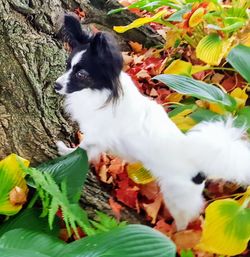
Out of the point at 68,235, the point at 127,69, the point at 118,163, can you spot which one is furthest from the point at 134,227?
the point at 127,69

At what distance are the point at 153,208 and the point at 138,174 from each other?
139 mm

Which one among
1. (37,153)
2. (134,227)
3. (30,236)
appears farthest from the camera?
(37,153)

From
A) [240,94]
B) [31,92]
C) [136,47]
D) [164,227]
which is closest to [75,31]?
[31,92]

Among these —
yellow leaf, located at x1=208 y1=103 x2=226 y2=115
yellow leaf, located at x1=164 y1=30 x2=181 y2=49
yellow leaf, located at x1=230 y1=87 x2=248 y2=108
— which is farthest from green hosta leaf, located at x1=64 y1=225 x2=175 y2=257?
yellow leaf, located at x1=164 y1=30 x2=181 y2=49

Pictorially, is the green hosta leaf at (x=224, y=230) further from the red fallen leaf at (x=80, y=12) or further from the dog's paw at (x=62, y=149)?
the red fallen leaf at (x=80, y=12)

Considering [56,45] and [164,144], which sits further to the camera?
[56,45]

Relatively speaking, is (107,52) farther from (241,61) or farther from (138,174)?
(241,61)

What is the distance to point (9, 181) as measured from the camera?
5.51 feet

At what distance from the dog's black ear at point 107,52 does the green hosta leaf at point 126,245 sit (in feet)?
1.56

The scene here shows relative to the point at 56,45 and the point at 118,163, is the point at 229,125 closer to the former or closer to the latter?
the point at 118,163

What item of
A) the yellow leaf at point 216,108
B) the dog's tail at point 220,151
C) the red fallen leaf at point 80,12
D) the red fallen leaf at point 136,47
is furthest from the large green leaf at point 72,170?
the red fallen leaf at point 80,12

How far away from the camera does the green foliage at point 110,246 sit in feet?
4.62

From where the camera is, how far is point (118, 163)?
2.06 m

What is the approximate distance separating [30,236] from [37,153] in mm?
343
